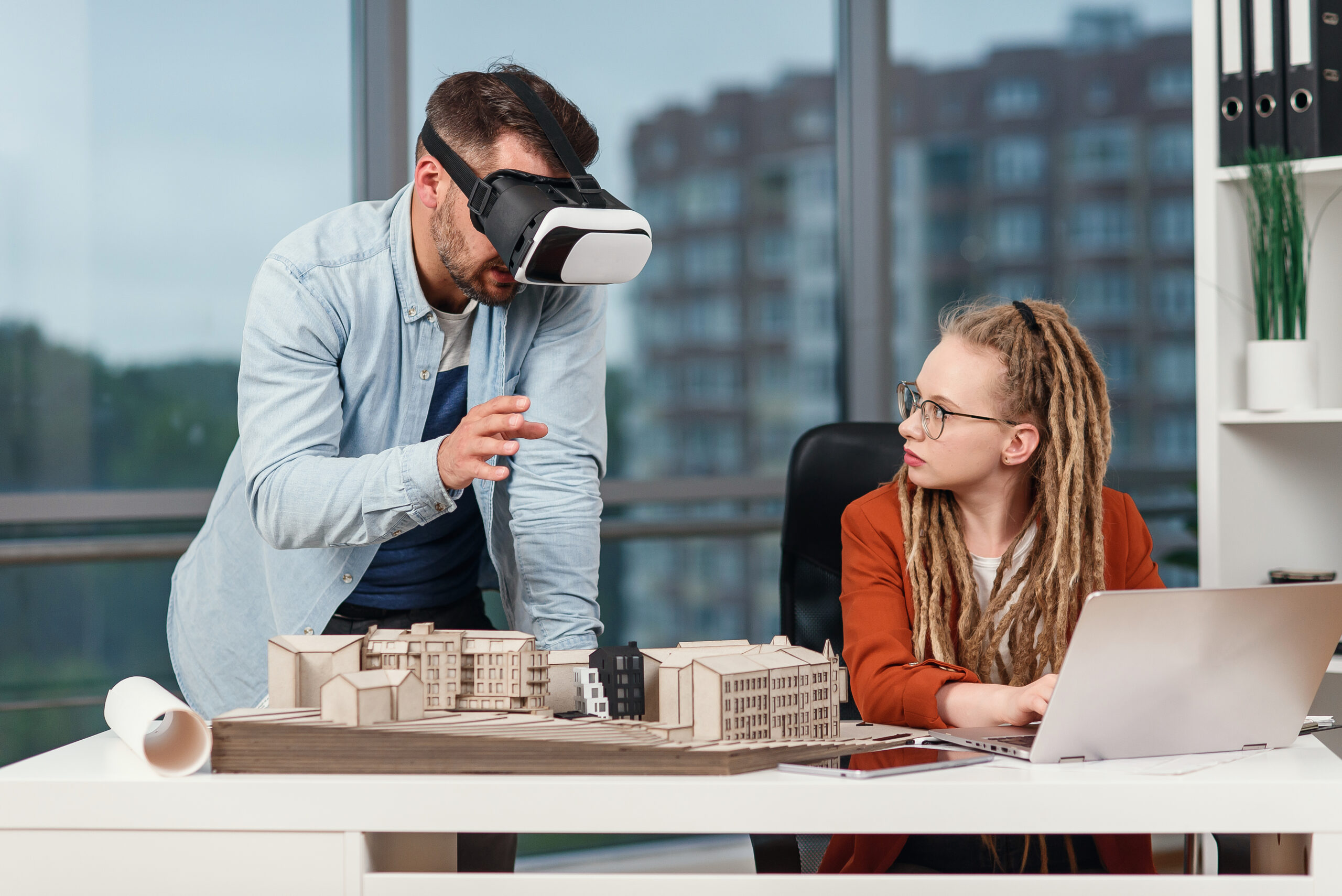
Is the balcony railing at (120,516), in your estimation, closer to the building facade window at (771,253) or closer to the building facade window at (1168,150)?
the building facade window at (771,253)

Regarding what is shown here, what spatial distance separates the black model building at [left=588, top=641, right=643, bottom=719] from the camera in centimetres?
103

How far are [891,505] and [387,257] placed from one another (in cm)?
77

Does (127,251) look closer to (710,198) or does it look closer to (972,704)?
(710,198)

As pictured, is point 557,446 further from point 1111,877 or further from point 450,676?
point 1111,877

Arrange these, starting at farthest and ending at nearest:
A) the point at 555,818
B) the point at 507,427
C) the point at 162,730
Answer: the point at 507,427 → the point at 162,730 → the point at 555,818

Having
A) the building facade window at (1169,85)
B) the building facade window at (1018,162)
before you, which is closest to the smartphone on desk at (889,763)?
the building facade window at (1018,162)

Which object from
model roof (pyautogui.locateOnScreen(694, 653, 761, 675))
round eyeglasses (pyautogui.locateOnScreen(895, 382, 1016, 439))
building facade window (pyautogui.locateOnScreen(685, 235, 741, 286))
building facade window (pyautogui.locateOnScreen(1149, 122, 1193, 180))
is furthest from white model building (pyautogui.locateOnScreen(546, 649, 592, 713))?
building facade window (pyautogui.locateOnScreen(1149, 122, 1193, 180))

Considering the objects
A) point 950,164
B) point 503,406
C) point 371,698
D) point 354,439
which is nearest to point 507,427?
point 503,406

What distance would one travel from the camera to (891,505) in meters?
1.48

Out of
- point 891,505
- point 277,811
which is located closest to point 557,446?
point 891,505

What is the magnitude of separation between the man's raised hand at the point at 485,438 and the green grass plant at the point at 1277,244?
4.56 ft

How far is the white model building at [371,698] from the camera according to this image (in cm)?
88

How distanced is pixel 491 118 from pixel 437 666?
746 millimetres

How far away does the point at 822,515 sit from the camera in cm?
169
